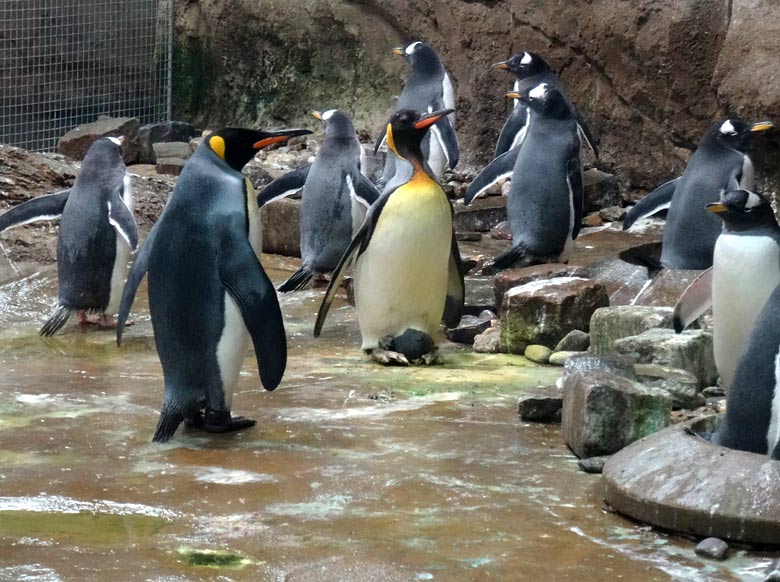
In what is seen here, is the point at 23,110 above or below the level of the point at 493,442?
above

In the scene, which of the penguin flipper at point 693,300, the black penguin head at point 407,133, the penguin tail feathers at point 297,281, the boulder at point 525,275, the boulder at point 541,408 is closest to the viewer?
the boulder at point 541,408

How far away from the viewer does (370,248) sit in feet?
19.0

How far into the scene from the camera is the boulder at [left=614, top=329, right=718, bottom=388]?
494 cm

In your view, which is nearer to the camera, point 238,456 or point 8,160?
point 238,456

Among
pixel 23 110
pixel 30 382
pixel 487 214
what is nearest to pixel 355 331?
pixel 30 382

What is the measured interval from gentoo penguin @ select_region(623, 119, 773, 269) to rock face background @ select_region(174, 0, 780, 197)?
1.83m

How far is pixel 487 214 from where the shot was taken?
9281 millimetres

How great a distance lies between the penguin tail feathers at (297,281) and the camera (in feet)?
24.0

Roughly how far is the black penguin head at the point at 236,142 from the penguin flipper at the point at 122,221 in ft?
7.01

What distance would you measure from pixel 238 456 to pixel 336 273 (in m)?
1.80

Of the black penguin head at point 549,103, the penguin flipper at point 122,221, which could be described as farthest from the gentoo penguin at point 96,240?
the black penguin head at point 549,103

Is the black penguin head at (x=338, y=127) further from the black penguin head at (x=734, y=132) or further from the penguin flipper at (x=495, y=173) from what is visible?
the black penguin head at (x=734, y=132)

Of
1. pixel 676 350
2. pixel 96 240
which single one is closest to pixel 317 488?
pixel 676 350

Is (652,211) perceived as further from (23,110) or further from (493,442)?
(23,110)
